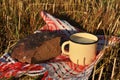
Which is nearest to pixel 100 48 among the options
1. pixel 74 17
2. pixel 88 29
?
pixel 88 29

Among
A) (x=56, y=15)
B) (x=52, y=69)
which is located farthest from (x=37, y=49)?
(x=56, y=15)

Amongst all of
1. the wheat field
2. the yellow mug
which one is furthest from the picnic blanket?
the wheat field

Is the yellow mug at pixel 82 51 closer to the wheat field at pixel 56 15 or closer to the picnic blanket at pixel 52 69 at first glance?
the picnic blanket at pixel 52 69

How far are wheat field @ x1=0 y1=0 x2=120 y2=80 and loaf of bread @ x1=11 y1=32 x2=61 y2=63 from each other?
0.15 meters

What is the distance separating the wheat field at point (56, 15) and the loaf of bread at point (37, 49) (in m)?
0.15

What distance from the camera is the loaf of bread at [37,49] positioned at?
1.29m

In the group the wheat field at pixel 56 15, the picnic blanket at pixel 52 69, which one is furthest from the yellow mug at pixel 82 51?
the wheat field at pixel 56 15

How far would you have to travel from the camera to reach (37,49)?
132cm

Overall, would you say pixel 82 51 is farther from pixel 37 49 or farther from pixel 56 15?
pixel 56 15

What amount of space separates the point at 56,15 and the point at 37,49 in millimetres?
452

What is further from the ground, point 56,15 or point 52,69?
point 56,15

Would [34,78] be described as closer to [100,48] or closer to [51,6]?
[100,48]

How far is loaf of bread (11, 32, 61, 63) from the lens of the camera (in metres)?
1.29

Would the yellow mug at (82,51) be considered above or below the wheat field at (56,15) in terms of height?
below
